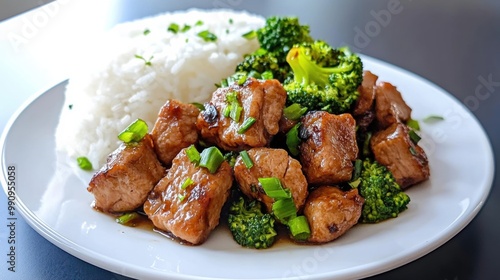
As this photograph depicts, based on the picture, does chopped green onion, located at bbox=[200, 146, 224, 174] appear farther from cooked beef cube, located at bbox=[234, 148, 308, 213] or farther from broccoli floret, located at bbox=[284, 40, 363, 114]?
broccoli floret, located at bbox=[284, 40, 363, 114]

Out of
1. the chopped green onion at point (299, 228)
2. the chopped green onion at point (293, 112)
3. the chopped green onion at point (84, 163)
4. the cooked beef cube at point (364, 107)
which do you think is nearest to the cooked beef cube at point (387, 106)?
the cooked beef cube at point (364, 107)

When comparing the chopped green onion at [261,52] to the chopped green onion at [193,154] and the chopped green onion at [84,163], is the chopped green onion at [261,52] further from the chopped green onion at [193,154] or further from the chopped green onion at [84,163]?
the chopped green onion at [84,163]

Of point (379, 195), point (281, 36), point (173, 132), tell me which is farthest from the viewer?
point (281, 36)

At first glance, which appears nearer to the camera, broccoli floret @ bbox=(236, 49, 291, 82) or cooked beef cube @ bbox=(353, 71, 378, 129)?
cooked beef cube @ bbox=(353, 71, 378, 129)

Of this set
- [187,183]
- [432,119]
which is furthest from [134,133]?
[432,119]

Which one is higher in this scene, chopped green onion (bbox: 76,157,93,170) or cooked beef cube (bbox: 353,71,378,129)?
cooked beef cube (bbox: 353,71,378,129)

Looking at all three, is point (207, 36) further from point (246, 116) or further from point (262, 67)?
point (246, 116)

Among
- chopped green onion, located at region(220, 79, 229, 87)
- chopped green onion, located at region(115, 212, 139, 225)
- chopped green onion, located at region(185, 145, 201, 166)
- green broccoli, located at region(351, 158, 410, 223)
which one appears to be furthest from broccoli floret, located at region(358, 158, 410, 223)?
chopped green onion, located at region(115, 212, 139, 225)
